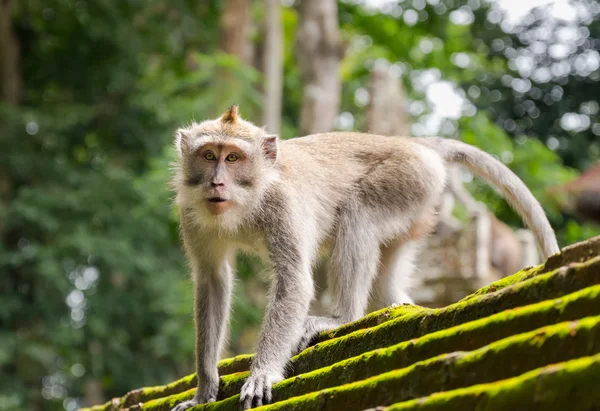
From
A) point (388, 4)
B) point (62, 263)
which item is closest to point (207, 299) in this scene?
point (62, 263)

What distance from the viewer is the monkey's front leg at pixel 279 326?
4.40 meters

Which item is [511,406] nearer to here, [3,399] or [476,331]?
[476,331]

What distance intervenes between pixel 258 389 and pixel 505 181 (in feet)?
8.40

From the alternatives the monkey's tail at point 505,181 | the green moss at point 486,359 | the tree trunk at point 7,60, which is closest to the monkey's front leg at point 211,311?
the monkey's tail at point 505,181

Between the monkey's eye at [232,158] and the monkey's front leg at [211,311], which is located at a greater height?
the monkey's eye at [232,158]

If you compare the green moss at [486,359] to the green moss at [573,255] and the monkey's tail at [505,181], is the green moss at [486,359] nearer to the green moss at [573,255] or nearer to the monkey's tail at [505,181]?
the green moss at [573,255]

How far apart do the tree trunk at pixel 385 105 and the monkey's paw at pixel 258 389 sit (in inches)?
382

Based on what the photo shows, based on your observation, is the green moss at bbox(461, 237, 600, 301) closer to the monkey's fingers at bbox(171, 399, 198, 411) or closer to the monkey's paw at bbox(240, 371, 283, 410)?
the monkey's paw at bbox(240, 371, 283, 410)

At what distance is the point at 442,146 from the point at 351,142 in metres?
0.66

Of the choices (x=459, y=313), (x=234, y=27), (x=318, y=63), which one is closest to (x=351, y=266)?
(x=459, y=313)

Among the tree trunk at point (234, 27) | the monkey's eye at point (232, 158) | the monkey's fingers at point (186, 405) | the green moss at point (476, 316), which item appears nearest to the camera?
the green moss at point (476, 316)

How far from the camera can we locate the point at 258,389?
4320 millimetres

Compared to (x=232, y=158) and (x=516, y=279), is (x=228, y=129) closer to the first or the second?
(x=232, y=158)

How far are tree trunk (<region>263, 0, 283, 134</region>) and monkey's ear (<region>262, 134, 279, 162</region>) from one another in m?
10.3
